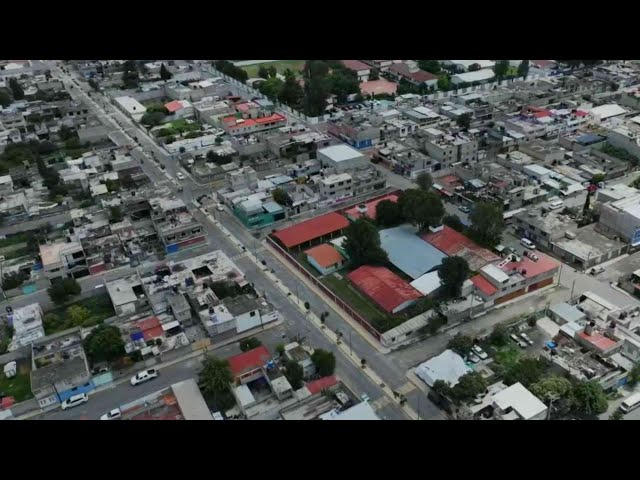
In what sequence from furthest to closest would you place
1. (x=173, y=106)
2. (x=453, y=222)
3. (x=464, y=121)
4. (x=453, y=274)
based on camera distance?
(x=173, y=106)
(x=464, y=121)
(x=453, y=222)
(x=453, y=274)

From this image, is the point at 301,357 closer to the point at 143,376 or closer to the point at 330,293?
the point at 330,293

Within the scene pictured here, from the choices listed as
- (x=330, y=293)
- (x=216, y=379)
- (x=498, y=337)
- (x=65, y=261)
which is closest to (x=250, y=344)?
(x=216, y=379)

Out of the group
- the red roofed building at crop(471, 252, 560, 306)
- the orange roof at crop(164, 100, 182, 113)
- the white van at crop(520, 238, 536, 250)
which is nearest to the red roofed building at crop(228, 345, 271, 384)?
the red roofed building at crop(471, 252, 560, 306)

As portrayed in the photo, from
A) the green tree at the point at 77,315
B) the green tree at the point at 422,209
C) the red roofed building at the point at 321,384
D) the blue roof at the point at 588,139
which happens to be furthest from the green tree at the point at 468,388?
the blue roof at the point at 588,139

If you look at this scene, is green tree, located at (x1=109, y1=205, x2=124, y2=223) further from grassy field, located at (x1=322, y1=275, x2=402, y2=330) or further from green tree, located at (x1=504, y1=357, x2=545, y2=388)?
green tree, located at (x1=504, y1=357, x2=545, y2=388)

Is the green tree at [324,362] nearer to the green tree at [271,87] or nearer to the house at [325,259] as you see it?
the house at [325,259]

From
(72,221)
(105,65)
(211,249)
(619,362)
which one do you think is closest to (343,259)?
(211,249)
